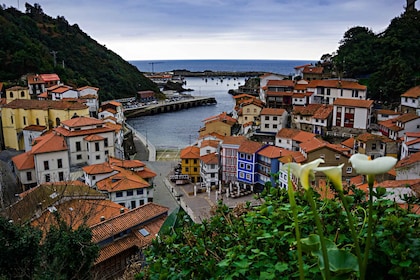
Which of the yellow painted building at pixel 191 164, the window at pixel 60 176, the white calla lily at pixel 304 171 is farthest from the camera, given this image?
the yellow painted building at pixel 191 164

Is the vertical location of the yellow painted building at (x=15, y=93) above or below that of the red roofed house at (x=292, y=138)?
above

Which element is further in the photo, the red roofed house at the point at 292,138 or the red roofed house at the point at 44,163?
the red roofed house at the point at 292,138

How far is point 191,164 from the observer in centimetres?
2422

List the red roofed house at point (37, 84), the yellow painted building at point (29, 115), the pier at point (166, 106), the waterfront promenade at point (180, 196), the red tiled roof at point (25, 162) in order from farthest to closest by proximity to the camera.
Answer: the pier at point (166, 106)
the red roofed house at point (37, 84)
the yellow painted building at point (29, 115)
the red tiled roof at point (25, 162)
the waterfront promenade at point (180, 196)

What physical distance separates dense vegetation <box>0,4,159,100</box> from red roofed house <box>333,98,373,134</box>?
3103cm

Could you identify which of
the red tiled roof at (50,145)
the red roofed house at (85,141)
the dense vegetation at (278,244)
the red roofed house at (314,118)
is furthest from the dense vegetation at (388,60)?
the dense vegetation at (278,244)

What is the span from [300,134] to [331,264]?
24.1 meters

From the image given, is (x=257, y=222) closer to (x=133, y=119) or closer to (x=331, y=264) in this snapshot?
(x=331, y=264)

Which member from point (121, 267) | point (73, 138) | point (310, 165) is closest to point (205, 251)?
point (310, 165)

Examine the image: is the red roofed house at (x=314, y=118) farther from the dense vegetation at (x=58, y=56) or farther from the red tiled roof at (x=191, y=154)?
the dense vegetation at (x=58, y=56)

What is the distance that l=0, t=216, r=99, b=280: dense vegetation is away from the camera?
22.8ft

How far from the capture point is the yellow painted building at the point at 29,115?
86.1ft

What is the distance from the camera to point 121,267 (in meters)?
10.5

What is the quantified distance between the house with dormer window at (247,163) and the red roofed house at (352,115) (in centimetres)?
997
